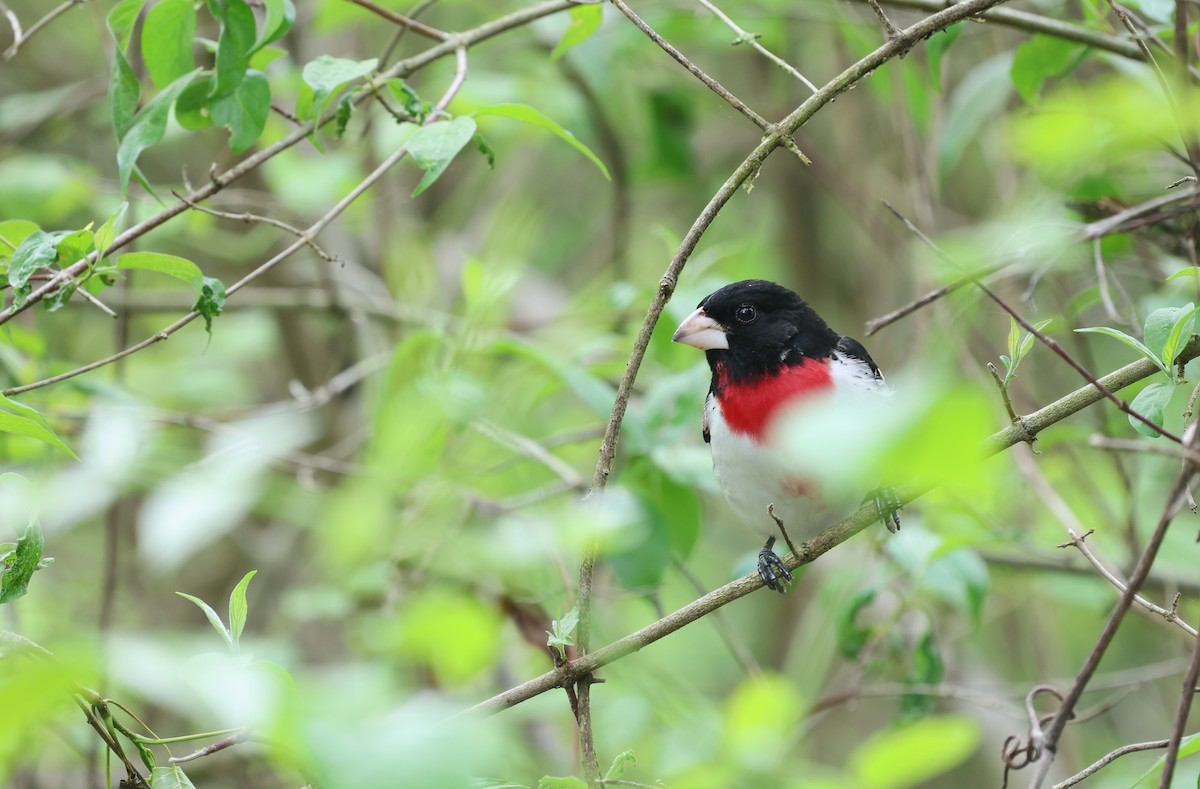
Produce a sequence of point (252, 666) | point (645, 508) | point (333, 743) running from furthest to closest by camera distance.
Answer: point (645, 508)
point (252, 666)
point (333, 743)

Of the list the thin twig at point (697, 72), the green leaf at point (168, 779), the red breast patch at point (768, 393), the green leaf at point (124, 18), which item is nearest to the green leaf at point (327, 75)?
the green leaf at point (124, 18)

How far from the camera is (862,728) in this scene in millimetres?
6828

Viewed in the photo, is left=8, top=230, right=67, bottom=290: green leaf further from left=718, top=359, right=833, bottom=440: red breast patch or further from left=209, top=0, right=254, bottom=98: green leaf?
left=718, top=359, right=833, bottom=440: red breast patch

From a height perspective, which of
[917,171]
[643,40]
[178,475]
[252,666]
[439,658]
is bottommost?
[439,658]

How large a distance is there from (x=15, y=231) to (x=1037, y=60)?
241 cm

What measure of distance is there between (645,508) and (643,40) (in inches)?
94.7

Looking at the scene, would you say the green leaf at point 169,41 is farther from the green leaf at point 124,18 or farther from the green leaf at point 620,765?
the green leaf at point 620,765

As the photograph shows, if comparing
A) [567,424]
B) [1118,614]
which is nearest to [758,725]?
[1118,614]

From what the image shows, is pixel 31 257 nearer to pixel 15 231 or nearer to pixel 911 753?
pixel 15 231

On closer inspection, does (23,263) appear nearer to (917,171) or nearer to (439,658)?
(439,658)

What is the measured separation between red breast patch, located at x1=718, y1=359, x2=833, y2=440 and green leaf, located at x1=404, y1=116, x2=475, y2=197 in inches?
51.5

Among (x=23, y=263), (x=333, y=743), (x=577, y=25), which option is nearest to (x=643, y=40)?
(x=577, y=25)

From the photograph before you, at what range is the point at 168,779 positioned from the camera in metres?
1.87

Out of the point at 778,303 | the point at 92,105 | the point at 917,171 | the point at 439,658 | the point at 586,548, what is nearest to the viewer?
the point at 439,658
